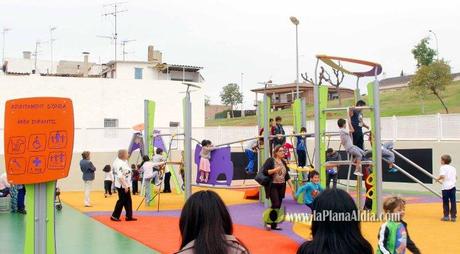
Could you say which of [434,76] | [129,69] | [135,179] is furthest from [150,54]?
[135,179]

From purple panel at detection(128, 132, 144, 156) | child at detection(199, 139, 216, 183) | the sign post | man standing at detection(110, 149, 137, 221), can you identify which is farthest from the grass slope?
the sign post

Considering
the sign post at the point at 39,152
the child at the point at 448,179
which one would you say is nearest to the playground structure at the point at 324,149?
the child at the point at 448,179

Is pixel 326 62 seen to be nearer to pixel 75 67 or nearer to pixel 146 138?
pixel 146 138

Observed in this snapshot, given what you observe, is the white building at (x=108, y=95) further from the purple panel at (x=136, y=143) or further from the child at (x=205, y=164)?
the child at (x=205, y=164)

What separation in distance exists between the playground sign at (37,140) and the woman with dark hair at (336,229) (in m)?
4.12

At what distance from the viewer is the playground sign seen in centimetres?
609

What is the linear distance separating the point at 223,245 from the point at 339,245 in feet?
1.91

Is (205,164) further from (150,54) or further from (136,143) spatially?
(150,54)

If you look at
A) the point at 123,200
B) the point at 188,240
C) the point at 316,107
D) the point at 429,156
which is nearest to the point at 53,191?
the point at 188,240

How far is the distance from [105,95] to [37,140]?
25.0 metres

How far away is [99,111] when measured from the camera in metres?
30.5

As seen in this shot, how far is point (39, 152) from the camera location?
6.12 meters

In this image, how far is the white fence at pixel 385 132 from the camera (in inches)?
786

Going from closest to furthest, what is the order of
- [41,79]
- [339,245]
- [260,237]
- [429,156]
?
1. [339,245]
2. [260,237]
3. [429,156]
4. [41,79]
